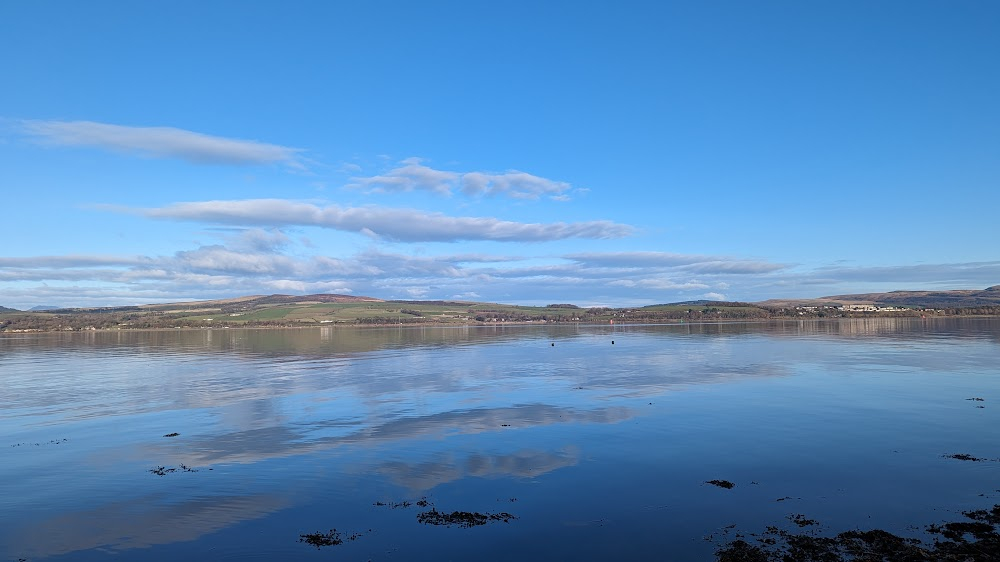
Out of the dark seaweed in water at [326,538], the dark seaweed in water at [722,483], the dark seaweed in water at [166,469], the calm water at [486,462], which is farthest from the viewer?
the dark seaweed in water at [166,469]

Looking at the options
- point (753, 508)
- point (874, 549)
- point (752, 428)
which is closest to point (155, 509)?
point (753, 508)

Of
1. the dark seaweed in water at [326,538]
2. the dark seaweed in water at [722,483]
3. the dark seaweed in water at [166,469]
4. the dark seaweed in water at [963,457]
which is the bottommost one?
the dark seaweed in water at [963,457]

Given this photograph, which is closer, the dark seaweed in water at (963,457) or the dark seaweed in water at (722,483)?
the dark seaweed in water at (722,483)

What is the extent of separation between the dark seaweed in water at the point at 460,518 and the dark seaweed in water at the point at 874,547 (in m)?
4.92

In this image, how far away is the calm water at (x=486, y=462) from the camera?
43.9 feet

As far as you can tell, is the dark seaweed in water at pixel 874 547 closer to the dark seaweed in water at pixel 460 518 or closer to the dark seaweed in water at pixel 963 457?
the dark seaweed in water at pixel 460 518

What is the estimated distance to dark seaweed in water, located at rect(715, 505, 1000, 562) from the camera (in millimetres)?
11461

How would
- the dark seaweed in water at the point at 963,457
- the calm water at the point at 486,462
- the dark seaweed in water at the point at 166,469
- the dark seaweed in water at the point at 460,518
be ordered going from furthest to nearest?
1. the dark seaweed in water at the point at 166,469
2. the dark seaweed in water at the point at 963,457
3. the dark seaweed in water at the point at 460,518
4. the calm water at the point at 486,462

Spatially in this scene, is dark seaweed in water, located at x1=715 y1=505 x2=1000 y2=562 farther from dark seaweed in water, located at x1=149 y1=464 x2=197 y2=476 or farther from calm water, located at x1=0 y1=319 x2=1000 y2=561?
dark seaweed in water, located at x1=149 y1=464 x2=197 y2=476

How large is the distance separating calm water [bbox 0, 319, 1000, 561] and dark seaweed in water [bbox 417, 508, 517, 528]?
291mm

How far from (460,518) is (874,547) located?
8.59 m

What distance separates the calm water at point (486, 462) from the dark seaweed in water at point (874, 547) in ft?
1.99

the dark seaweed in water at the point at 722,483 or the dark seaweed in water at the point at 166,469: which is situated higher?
the dark seaweed in water at the point at 166,469

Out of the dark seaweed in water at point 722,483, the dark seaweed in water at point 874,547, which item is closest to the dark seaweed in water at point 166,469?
the dark seaweed in water at point 722,483
